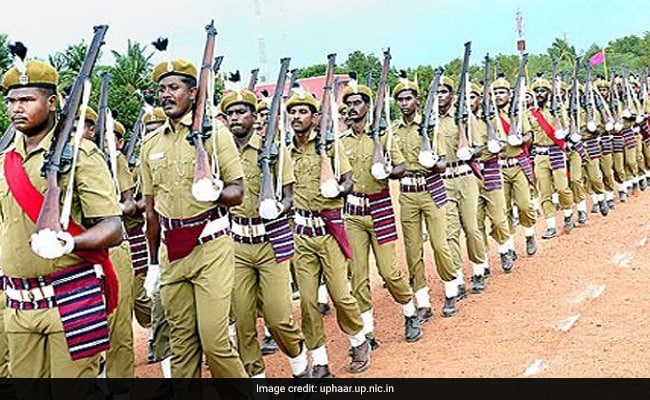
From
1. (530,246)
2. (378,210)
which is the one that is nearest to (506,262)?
(530,246)

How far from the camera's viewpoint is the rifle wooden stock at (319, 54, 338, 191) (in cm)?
634

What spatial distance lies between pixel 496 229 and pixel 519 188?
1.08 meters

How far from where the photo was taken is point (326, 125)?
21.6 feet

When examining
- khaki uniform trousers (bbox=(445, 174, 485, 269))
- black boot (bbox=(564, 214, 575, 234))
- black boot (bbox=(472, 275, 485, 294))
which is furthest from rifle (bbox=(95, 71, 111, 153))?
black boot (bbox=(564, 214, 575, 234))

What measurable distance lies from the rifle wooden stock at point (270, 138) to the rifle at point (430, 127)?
1.78m

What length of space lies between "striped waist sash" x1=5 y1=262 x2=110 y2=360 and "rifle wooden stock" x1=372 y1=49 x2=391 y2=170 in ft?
11.6

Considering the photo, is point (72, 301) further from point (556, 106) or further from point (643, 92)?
point (643, 92)

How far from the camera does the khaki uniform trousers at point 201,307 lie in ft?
15.9

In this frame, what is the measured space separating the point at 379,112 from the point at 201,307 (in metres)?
3.12

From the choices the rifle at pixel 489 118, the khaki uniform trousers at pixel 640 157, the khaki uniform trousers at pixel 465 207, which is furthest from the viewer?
the khaki uniform trousers at pixel 640 157

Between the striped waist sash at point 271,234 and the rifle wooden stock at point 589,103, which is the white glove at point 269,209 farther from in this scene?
the rifle wooden stock at point 589,103

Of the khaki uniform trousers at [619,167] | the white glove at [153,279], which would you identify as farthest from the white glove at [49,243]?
the khaki uniform trousers at [619,167]

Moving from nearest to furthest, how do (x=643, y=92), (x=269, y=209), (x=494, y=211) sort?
(x=269, y=209), (x=494, y=211), (x=643, y=92)

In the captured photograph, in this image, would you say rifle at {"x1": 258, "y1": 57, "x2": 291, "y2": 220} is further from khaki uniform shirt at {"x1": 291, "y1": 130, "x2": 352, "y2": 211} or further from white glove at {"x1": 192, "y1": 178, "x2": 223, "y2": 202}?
white glove at {"x1": 192, "y1": 178, "x2": 223, "y2": 202}
